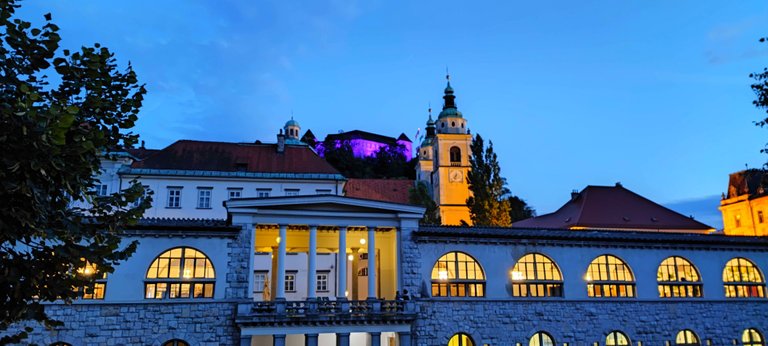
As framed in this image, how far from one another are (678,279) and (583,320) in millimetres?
6148

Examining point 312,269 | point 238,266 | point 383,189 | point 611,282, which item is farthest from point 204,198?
point 383,189

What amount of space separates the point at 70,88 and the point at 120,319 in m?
15.5

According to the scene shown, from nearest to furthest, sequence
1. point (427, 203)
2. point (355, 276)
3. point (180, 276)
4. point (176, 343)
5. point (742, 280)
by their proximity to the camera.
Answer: point (176, 343) < point (180, 276) < point (742, 280) < point (355, 276) < point (427, 203)

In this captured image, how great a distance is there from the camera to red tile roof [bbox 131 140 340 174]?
132ft

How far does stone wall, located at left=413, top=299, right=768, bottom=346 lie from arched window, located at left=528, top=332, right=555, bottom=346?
0.76 feet

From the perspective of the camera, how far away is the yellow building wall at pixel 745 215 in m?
67.1

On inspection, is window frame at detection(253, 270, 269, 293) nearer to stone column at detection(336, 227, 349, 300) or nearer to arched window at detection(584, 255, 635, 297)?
stone column at detection(336, 227, 349, 300)

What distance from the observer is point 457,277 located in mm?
26047

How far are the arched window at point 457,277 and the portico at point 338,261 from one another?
1.91 metres

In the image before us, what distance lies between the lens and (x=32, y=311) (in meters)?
9.33

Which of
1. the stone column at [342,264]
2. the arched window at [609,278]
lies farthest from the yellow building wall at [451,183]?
the stone column at [342,264]

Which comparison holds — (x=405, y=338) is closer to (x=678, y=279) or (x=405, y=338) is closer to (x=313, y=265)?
(x=313, y=265)

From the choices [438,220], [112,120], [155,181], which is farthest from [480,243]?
[438,220]

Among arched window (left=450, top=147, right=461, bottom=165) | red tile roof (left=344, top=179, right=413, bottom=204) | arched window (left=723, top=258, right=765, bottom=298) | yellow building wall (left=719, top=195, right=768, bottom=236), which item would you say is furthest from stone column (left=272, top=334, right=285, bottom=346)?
yellow building wall (left=719, top=195, right=768, bottom=236)
